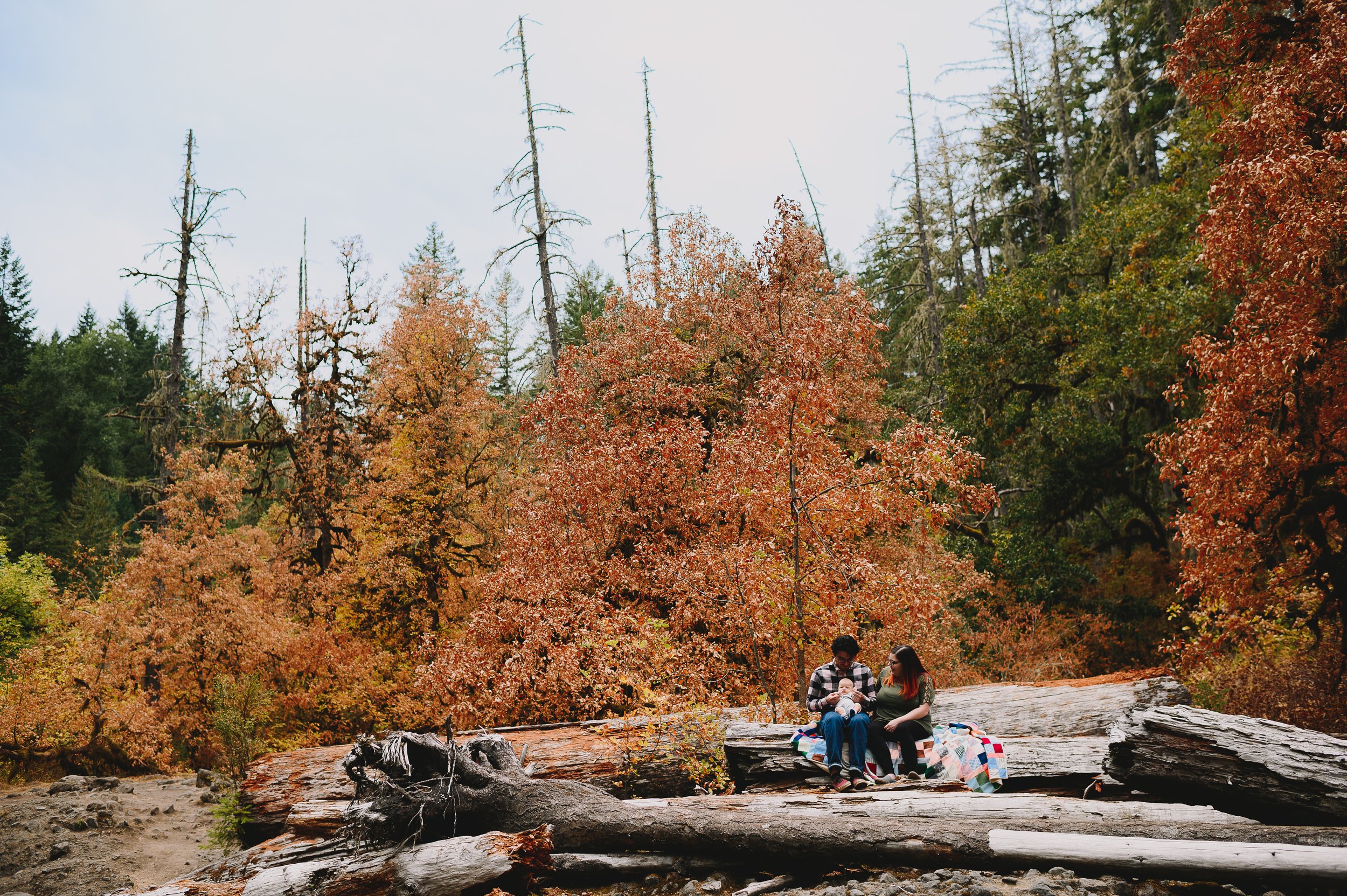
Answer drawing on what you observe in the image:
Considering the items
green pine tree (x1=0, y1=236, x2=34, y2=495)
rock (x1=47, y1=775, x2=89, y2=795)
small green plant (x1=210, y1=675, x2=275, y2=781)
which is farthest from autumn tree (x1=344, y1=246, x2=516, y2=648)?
green pine tree (x1=0, y1=236, x2=34, y2=495)

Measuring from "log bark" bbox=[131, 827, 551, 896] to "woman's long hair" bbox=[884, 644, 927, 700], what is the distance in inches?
129

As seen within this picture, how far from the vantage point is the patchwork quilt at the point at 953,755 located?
19.7 feet

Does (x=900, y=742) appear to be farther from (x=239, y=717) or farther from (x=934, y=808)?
(x=239, y=717)

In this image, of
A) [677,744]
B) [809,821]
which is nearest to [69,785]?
[677,744]

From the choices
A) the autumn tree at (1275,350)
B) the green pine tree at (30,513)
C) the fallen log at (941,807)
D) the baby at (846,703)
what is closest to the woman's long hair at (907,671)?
the baby at (846,703)

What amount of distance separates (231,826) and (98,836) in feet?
10.3

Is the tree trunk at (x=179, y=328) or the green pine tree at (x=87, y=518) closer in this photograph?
the tree trunk at (x=179, y=328)

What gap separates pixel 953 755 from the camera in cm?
625

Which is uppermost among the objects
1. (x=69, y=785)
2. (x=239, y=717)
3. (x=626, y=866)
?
(x=239, y=717)

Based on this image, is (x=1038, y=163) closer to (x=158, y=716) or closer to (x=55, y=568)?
(x=158, y=716)

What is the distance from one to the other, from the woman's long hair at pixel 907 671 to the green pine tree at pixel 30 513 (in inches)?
1544

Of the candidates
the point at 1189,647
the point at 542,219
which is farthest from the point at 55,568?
the point at 1189,647

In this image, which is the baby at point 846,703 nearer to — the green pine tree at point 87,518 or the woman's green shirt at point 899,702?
the woman's green shirt at point 899,702

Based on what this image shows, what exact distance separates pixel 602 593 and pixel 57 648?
44.5 ft
